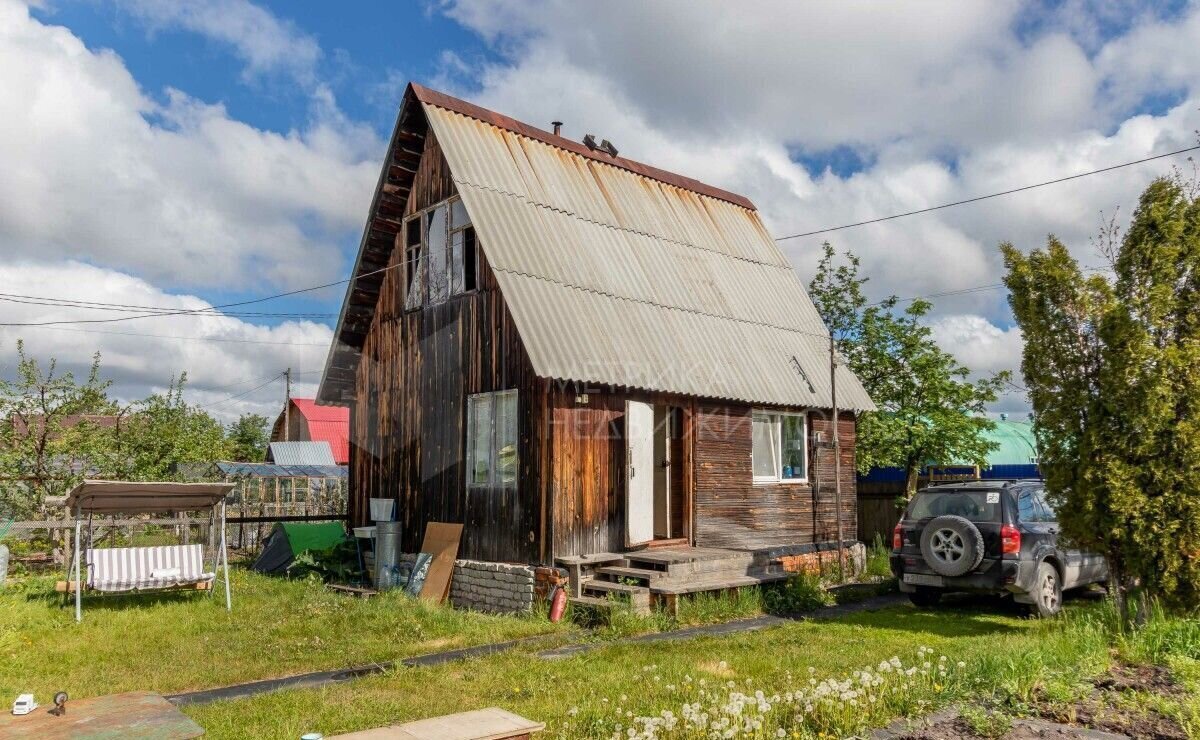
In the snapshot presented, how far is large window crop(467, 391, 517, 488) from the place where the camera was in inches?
496

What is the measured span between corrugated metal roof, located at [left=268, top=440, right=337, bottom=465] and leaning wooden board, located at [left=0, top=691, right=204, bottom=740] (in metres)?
33.7

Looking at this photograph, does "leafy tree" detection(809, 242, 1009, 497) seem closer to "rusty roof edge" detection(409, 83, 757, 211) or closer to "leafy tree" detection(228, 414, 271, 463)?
"rusty roof edge" detection(409, 83, 757, 211)

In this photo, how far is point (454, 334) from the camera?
13875 mm

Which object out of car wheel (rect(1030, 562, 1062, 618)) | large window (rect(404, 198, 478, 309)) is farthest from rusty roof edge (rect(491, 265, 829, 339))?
car wheel (rect(1030, 562, 1062, 618))

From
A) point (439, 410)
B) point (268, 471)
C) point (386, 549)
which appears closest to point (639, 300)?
point (439, 410)

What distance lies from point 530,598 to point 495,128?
7.75 m

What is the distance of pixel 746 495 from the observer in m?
14.5

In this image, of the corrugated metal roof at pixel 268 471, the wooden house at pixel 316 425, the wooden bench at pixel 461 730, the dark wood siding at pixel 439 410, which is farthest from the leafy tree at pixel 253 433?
the wooden bench at pixel 461 730

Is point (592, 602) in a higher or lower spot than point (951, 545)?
lower

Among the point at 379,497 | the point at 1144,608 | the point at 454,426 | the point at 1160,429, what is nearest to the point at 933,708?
the point at 1144,608

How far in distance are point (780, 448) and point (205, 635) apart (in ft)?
30.8

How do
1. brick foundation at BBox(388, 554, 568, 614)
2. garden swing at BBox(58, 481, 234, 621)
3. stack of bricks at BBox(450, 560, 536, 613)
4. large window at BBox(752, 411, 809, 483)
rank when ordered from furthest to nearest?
large window at BBox(752, 411, 809, 483), stack of bricks at BBox(450, 560, 536, 613), brick foundation at BBox(388, 554, 568, 614), garden swing at BBox(58, 481, 234, 621)

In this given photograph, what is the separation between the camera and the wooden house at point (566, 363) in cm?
1223

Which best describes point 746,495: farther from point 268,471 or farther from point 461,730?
point 268,471
